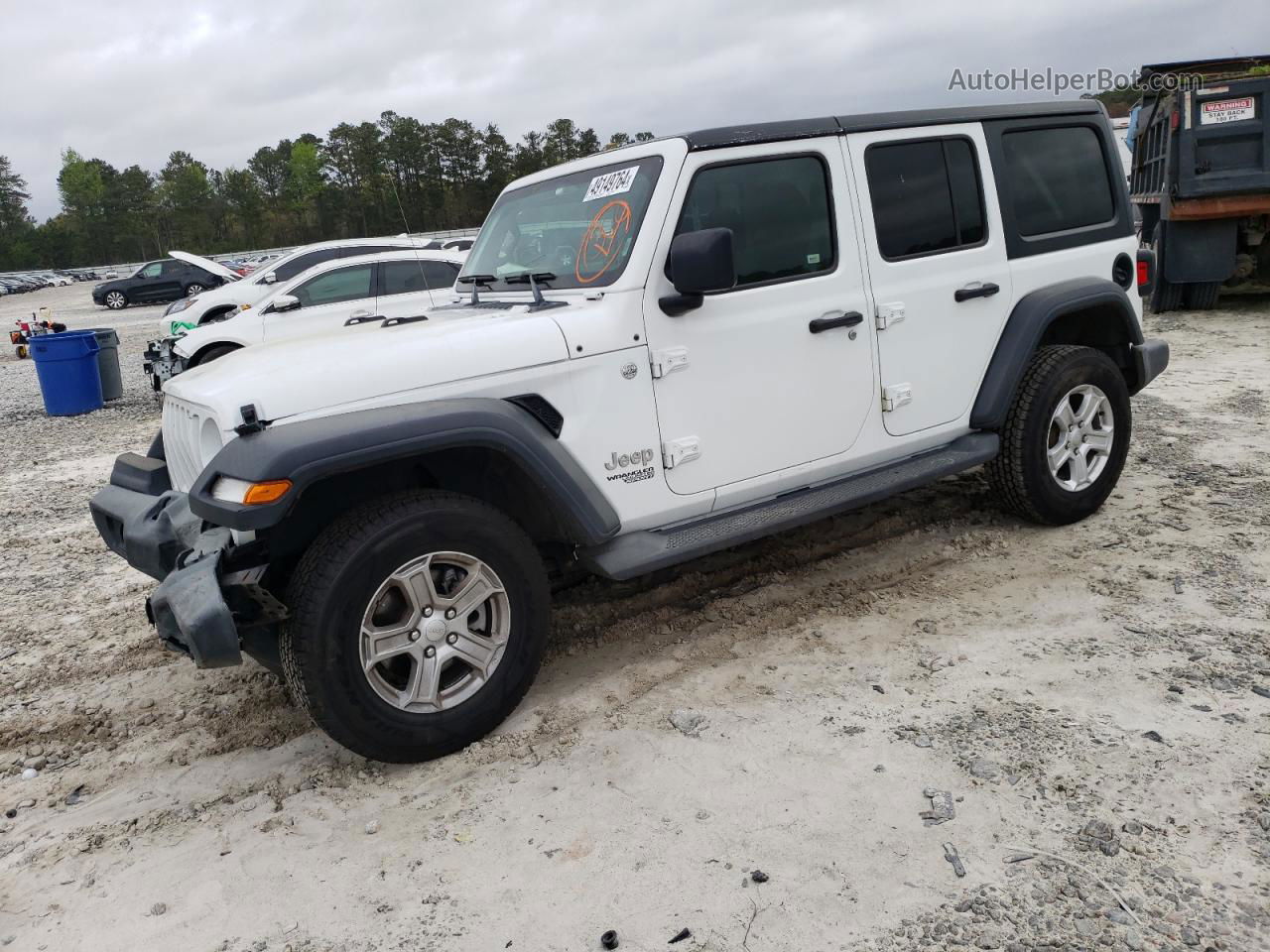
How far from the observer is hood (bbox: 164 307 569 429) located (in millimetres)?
2920

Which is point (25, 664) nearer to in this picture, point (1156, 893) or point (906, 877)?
point (906, 877)

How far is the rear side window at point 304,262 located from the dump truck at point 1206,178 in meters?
9.79

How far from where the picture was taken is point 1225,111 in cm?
1002

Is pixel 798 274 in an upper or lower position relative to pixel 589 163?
lower

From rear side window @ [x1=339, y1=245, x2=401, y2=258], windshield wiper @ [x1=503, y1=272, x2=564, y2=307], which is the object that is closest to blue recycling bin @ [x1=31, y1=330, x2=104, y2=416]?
rear side window @ [x1=339, y1=245, x2=401, y2=258]

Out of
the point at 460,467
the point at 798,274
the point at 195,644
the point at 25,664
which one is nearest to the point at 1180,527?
the point at 798,274

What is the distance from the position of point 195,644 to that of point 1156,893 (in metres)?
2.63

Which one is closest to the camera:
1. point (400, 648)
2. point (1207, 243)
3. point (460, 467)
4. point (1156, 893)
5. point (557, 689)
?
point (1156, 893)

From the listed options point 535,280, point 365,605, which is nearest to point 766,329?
point 535,280

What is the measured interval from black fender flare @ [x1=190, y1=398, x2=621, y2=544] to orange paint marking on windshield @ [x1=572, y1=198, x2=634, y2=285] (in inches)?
29.1

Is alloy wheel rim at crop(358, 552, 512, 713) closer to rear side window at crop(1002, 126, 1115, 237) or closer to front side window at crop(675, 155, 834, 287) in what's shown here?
front side window at crop(675, 155, 834, 287)

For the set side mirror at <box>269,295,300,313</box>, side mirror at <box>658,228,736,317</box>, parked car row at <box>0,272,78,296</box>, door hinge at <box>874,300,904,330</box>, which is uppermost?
parked car row at <box>0,272,78,296</box>

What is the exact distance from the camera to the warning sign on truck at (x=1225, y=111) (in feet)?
32.5

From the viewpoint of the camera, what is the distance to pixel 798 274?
383cm
